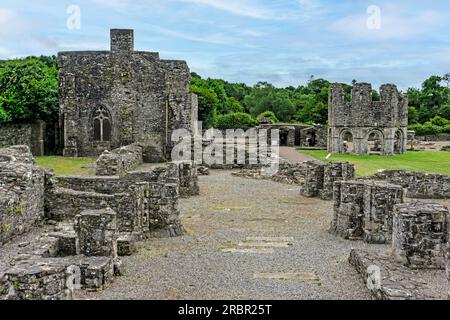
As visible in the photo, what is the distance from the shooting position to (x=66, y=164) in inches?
1152

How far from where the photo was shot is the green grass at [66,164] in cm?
2594

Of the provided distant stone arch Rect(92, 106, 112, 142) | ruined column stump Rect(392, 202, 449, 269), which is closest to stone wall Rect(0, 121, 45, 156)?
distant stone arch Rect(92, 106, 112, 142)

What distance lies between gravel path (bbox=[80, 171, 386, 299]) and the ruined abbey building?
537 inches

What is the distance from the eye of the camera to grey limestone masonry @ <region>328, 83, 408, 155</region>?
44.6 metres

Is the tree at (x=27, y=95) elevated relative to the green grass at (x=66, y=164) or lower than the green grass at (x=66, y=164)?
elevated

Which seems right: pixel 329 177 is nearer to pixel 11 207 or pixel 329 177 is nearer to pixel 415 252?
pixel 415 252

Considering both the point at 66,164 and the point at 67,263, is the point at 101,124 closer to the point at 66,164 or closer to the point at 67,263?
the point at 66,164

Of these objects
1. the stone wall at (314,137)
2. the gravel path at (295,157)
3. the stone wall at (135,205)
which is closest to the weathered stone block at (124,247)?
the stone wall at (135,205)

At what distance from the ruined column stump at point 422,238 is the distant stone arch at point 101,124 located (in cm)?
2491

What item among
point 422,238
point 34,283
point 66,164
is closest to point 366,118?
point 66,164

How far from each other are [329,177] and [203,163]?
12.9 m

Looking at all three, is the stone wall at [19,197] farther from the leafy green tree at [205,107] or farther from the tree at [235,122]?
the leafy green tree at [205,107]

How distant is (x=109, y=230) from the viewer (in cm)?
1233
